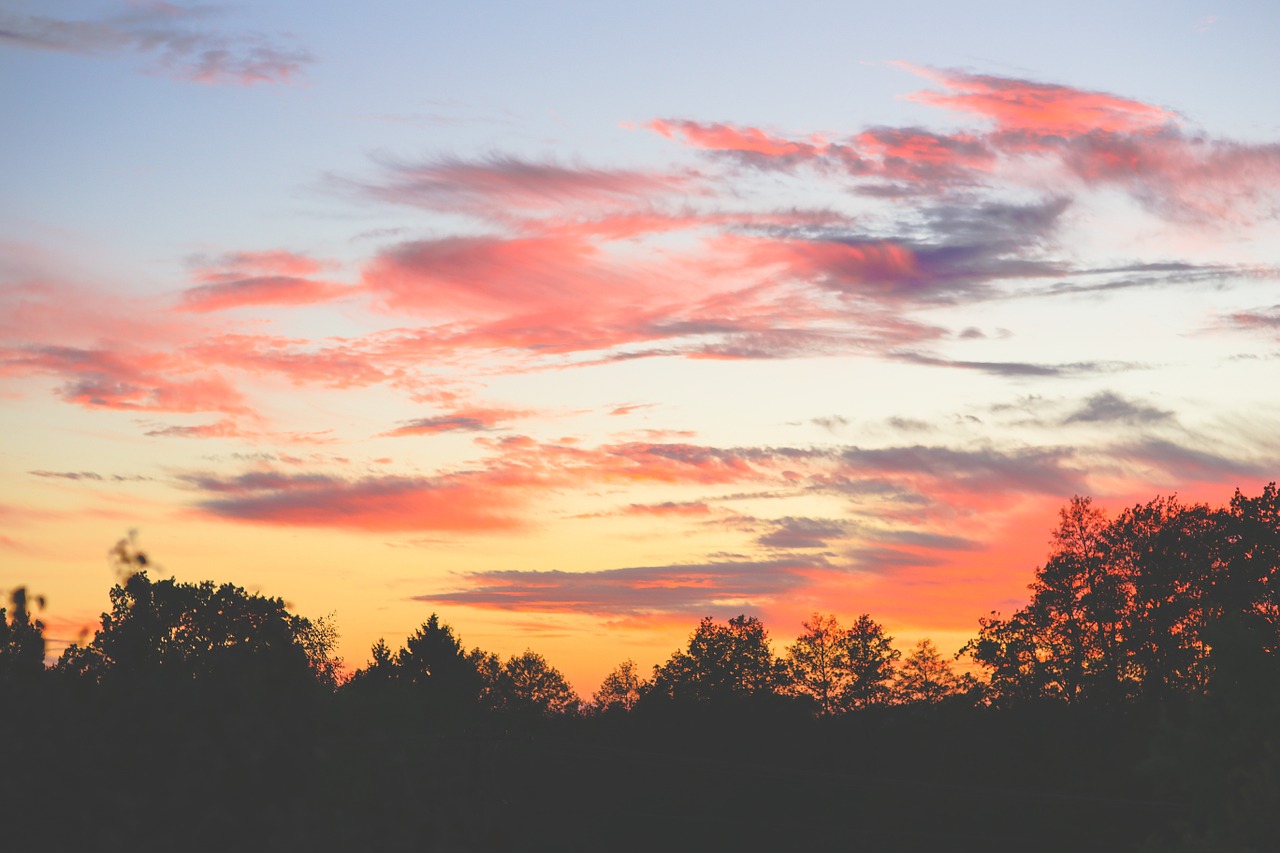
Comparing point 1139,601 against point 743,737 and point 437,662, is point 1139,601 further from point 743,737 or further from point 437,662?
point 437,662

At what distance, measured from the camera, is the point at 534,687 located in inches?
5635

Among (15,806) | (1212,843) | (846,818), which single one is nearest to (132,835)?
(15,806)

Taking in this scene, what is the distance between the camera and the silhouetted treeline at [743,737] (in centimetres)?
823

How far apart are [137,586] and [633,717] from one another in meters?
32.1

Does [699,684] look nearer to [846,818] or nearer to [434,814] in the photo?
[846,818]

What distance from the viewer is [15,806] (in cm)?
834

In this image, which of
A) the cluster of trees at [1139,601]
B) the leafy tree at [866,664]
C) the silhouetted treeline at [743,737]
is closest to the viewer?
the silhouetted treeline at [743,737]

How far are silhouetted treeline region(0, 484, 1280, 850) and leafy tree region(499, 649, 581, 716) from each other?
29561 mm

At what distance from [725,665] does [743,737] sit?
27.2 meters

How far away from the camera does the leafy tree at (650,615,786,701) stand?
95.1m

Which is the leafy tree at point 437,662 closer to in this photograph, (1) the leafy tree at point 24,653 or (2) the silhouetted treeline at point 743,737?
(2) the silhouetted treeline at point 743,737

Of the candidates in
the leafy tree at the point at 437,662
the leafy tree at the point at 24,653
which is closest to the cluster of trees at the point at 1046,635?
the leafy tree at the point at 24,653

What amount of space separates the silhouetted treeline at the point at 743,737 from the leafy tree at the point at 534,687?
1164 inches

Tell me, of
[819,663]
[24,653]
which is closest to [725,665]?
[819,663]
